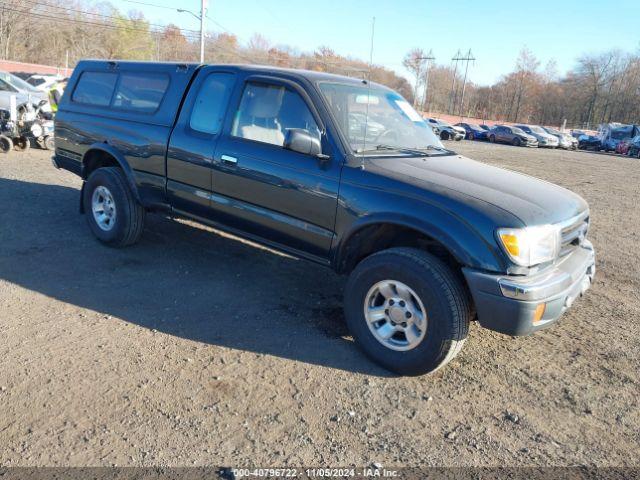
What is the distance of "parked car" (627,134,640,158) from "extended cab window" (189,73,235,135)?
3712 cm

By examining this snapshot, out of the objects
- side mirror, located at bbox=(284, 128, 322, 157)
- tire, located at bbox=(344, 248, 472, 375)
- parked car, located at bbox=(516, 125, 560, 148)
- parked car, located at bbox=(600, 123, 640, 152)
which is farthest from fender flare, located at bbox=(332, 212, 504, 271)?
parked car, located at bbox=(600, 123, 640, 152)

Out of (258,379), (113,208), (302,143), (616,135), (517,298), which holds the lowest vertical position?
(258,379)

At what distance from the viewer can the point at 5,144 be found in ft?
37.1

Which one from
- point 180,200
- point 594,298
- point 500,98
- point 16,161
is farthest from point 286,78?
point 500,98

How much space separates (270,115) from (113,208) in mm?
2267

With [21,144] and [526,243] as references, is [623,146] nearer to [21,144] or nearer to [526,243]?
[21,144]

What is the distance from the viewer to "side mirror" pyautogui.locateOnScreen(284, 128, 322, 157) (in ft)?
12.8

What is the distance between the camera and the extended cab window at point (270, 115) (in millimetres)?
4176

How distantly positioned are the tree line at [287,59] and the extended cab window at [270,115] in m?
1.14

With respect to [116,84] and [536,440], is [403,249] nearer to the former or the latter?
[536,440]

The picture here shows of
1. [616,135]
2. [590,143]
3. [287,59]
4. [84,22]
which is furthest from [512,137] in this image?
[84,22]

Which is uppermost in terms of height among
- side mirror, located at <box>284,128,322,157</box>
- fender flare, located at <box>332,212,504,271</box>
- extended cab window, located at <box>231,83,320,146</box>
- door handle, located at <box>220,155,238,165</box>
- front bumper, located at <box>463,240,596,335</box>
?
extended cab window, located at <box>231,83,320,146</box>

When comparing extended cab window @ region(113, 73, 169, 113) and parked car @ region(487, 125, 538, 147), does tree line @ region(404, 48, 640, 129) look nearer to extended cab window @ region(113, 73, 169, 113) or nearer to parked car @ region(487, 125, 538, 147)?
parked car @ region(487, 125, 538, 147)

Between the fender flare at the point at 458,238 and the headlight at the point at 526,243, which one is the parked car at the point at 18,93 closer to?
the fender flare at the point at 458,238
